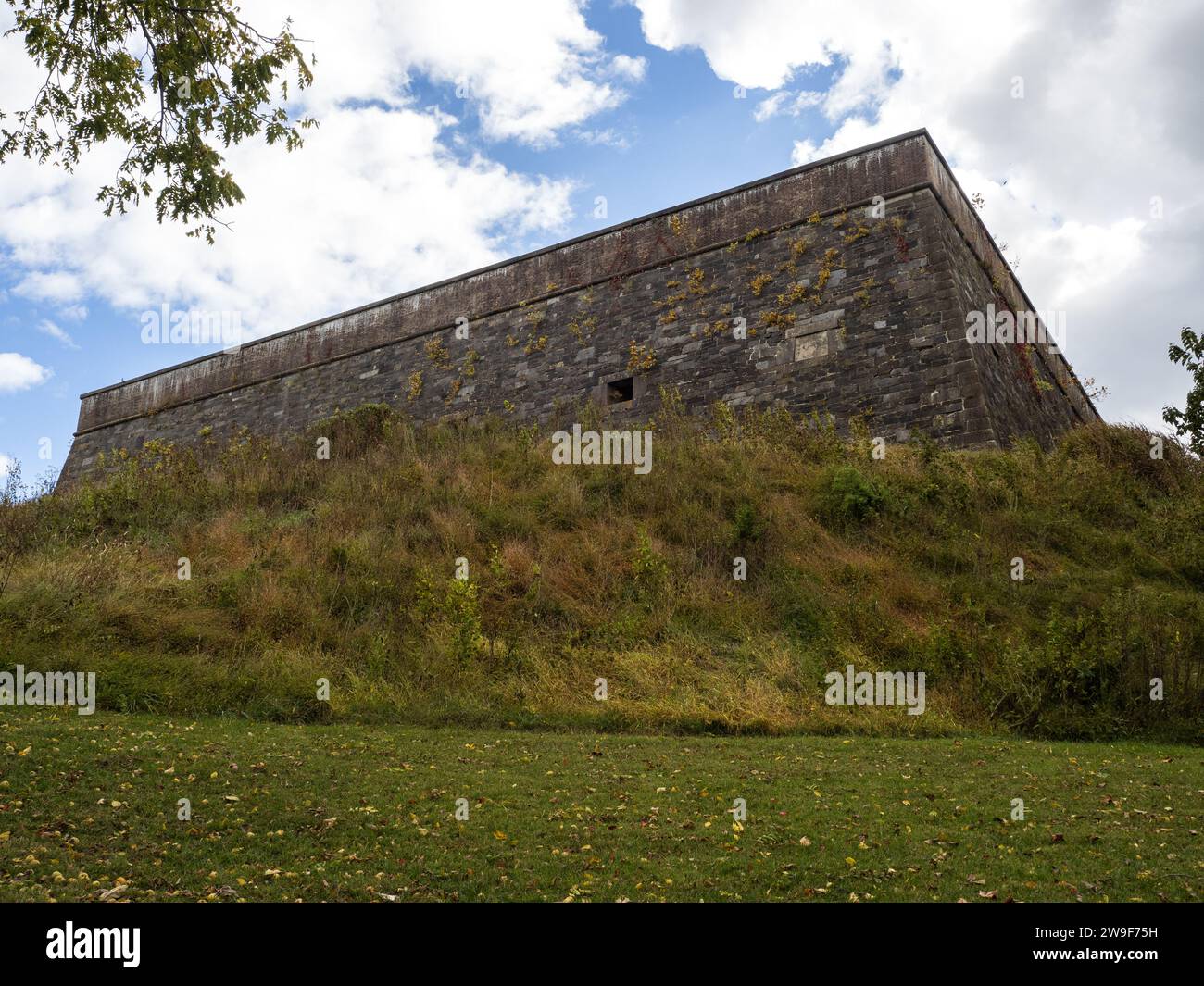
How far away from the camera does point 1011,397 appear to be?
15969mm

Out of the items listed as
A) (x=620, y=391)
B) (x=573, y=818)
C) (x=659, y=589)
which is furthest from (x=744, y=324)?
(x=573, y=818)

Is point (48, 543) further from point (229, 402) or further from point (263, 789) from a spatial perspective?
point (229, 402)

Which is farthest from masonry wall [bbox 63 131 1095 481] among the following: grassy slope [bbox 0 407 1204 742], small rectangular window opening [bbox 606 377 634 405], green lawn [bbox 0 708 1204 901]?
green lawn [bbox 0 708 1204 901]

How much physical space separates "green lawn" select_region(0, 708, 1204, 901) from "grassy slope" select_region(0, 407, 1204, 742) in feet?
2.98

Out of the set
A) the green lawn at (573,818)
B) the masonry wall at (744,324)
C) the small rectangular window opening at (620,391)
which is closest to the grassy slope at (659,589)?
the green lawn at (573,818)

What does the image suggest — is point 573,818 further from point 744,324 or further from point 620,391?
point 620,391

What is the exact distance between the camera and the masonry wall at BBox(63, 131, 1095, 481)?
15289 mm

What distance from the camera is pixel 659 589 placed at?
419 inches

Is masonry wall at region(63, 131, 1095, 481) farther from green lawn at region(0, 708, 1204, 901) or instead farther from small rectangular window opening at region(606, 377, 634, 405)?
green lawn at region(0, 708, 1204, 901)

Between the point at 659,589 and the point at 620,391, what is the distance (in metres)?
8.52

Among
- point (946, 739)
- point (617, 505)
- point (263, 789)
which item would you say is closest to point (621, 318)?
point (617, 505)

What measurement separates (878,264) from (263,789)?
1386cm

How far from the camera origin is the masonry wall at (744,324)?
15289mm

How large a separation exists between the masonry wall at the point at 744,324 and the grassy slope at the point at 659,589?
6.99ft
